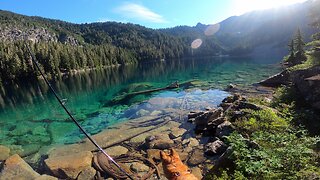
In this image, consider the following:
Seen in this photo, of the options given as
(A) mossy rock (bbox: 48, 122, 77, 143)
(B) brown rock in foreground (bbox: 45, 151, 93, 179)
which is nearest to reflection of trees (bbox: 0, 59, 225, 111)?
(A) mossy rock (bbox: 48, 122, 77, 143)

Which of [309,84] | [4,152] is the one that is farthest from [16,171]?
[309,84]

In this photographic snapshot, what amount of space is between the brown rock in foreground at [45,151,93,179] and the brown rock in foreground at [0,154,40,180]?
3.91 feet

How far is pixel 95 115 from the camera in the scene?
3650 centimetres

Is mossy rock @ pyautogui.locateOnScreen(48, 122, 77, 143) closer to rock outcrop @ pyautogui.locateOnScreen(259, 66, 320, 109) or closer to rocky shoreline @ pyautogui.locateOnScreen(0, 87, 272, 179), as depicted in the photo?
rocky shoreline @ pyautogui.locateOnScreen(0, 87, 272, 179)

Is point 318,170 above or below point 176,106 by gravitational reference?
above

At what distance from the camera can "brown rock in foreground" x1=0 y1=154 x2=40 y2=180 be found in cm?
1706

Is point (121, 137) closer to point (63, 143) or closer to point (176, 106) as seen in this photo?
point (63, 143)

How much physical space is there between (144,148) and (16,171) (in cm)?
901

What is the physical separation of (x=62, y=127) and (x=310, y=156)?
2748 cm

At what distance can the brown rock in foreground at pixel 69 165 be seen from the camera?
17.1m

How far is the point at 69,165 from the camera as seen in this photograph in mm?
17906

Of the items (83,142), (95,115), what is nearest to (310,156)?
(83,142)

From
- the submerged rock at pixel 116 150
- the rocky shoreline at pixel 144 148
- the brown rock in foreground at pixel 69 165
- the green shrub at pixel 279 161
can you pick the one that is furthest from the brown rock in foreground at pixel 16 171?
the green shrub at pixel 279 161

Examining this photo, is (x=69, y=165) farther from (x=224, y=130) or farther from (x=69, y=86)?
(x=69, y=86)
